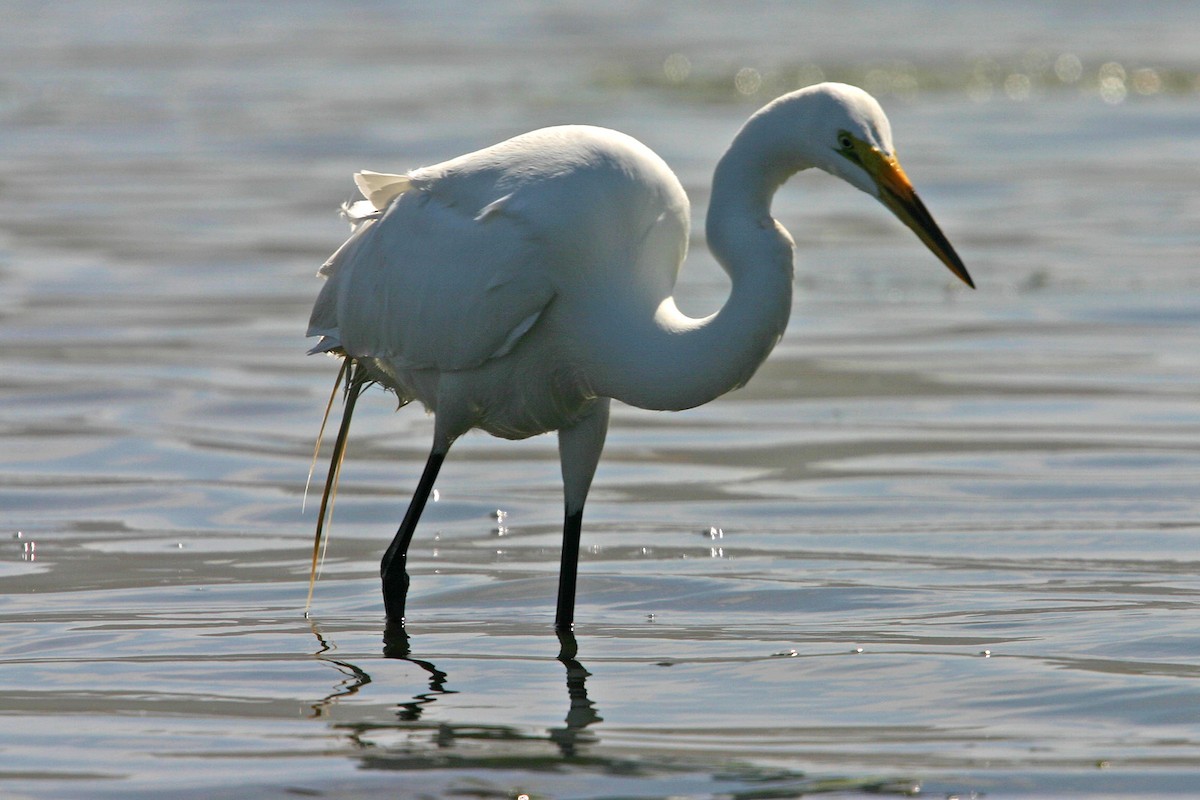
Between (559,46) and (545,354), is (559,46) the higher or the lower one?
the higher one

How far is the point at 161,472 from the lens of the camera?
795 cm

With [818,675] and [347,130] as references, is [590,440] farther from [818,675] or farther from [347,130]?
[347,130]

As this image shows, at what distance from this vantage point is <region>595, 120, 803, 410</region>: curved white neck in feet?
16.8

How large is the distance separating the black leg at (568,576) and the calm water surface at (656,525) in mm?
74

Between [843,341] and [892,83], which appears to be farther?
[892,83]

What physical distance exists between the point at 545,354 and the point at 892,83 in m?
16.8

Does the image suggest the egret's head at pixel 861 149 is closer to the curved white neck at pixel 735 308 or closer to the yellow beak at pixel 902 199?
the yellow beak at pixel 902 199

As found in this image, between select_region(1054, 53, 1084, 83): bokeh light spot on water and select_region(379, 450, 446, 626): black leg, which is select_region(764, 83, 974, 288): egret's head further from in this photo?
select_region(1054, 53, 1084, 83): bokeh light spot on water

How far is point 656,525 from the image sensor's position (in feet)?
23.7

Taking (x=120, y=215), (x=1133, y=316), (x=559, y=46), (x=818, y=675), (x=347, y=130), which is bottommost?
(x=818, y=675)

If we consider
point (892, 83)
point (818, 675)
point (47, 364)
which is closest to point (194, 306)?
point (47, 364)

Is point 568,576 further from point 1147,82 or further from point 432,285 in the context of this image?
point 1147,82

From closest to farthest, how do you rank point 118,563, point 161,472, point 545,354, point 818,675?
point 818,675 → point 545,354 → point 118,563 → point 161,472

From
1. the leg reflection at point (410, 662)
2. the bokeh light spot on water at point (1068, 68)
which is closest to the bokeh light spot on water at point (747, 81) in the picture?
the bokeh light spot on water at point (1068, 68)
